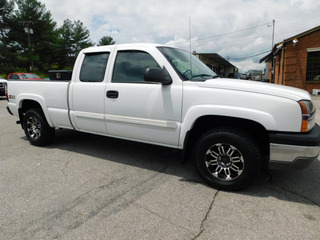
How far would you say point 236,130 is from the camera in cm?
281

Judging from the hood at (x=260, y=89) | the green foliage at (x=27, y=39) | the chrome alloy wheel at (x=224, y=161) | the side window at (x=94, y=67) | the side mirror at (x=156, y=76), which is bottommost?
the chrome alloy wheel at (x=224, y=161)

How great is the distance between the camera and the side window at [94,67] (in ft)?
12.2

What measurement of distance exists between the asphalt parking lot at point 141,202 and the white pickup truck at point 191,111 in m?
0.40

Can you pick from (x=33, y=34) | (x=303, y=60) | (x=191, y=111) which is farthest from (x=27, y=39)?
(x=191, y=111)

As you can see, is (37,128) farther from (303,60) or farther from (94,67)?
(303,60)

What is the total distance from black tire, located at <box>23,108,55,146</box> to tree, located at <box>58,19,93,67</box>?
1569 inches

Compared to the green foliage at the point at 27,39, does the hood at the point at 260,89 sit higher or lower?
lower

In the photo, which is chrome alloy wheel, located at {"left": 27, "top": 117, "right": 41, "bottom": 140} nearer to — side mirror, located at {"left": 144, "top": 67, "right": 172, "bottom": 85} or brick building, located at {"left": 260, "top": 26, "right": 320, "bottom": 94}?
side mirror, located at {"left": 144, "top": 67, "right": 172, "bottom": 85}

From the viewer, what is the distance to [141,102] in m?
3.25

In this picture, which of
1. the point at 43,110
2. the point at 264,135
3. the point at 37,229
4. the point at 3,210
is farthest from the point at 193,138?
the point at 43,110

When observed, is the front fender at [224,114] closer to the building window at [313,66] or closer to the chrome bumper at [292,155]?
the chrome bumper at [292,155]

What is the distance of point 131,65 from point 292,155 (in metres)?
2.42

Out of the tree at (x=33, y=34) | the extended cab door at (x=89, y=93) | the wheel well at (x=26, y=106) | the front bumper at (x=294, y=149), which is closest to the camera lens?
the front bumper at (x=294, y=149)

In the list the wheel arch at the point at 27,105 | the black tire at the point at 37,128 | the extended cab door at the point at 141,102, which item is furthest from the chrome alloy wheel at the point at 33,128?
the extended cab door at the point at 141,102
